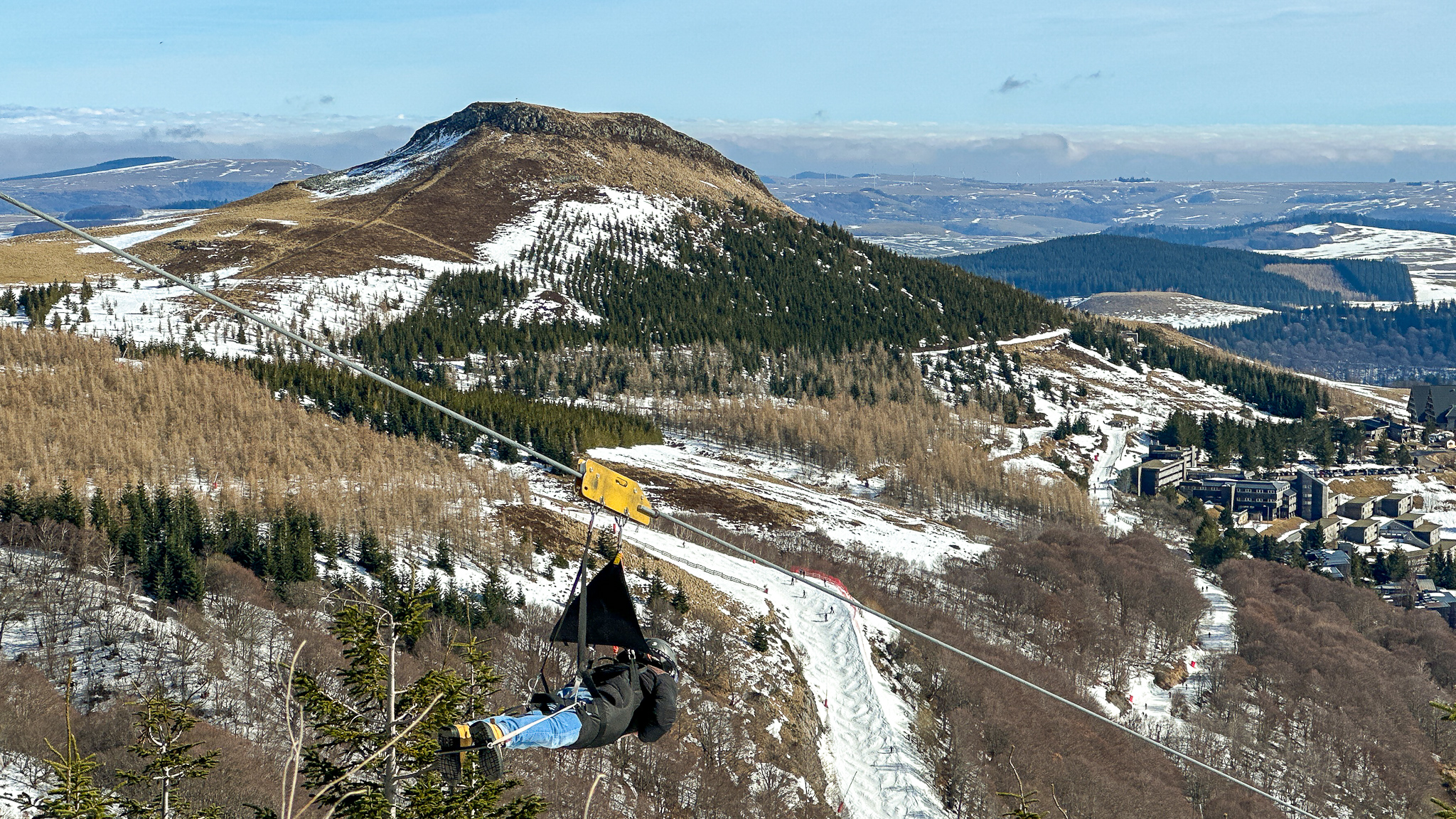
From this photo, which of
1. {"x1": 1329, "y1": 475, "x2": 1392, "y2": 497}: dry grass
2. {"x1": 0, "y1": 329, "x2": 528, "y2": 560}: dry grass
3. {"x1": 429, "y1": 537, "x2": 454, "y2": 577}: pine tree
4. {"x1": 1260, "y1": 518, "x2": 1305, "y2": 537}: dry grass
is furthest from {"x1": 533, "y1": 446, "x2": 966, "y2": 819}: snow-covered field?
{"x1": 1329, "y1": 475, "x2": 1392, "y2": 497}: dry grass

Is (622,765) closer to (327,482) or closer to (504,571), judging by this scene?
(504,571)

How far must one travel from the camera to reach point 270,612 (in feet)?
152

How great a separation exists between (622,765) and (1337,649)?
57.5 metres

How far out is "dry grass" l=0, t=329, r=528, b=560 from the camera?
59.2 metres

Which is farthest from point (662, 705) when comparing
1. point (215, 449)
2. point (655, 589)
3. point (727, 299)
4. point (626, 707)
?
point (727, 299)

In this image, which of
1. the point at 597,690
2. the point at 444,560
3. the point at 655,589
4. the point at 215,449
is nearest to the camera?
the point at 597,690

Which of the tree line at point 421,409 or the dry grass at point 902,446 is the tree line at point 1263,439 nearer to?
the dry grass at point 902,446

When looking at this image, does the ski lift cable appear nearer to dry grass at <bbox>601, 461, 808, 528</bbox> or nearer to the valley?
the valley

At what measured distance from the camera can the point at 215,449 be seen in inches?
2613

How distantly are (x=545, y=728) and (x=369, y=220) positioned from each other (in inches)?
6558

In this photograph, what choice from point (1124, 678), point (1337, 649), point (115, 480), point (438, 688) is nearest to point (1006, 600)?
point (1124, 678)

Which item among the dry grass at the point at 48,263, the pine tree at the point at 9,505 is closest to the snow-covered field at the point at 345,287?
the dry grass at the point at 48,263

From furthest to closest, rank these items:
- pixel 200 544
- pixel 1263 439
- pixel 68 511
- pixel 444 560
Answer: pixel 1263 439, pixel 444 560, pixel 200 544, pixel 68 511

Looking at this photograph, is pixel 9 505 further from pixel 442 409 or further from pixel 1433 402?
pixel 1433 402
